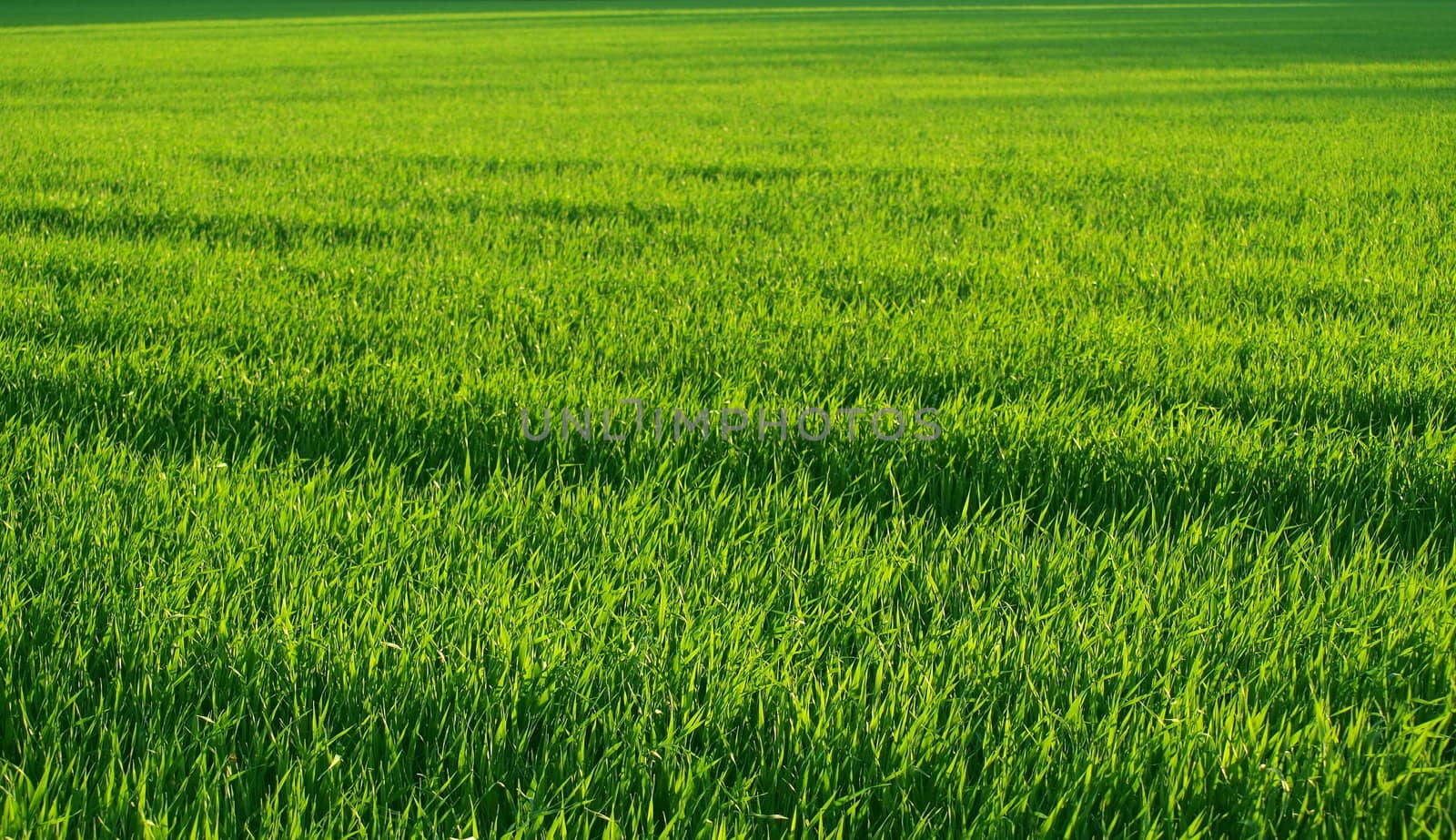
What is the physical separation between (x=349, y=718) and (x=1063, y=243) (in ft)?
15.5

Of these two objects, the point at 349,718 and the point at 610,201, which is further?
the point at 610,201

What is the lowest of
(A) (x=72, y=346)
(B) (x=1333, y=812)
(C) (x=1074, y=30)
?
(B) (x=1333, y=812)

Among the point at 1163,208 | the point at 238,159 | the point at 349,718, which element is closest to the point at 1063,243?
the point at 1163,208

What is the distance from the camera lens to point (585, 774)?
1.56 meters

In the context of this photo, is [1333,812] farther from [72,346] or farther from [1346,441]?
[72,346]

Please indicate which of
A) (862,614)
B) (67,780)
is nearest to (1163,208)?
(862,614)

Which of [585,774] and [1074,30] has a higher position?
[1074,30]

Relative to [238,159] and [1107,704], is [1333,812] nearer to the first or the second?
[1107,704]

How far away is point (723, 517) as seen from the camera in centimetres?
247

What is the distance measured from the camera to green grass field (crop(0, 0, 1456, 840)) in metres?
1.56

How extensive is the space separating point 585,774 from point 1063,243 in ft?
15.3

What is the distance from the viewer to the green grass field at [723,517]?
1563 millimetres

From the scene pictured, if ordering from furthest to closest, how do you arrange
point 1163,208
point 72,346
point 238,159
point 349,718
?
point 238,159 < point 1163,208 < point 72,346 < point 349,718

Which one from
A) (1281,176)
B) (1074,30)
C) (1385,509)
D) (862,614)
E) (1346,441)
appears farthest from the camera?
(1074,30)
